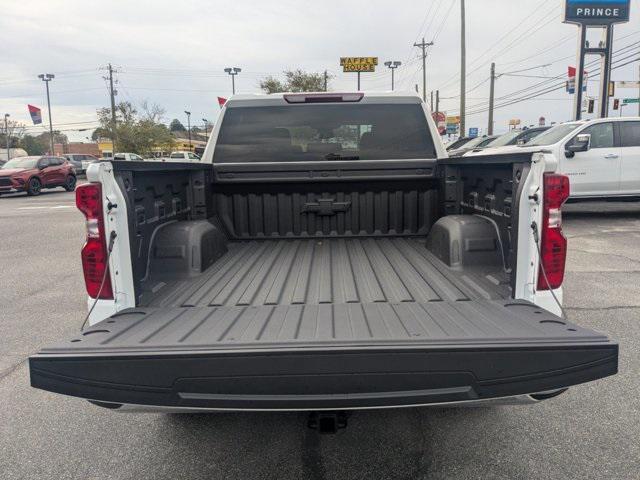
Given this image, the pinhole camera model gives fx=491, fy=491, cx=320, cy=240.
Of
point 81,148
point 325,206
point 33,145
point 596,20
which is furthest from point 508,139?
point 81,148

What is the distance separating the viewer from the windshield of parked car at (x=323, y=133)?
432 centimetres

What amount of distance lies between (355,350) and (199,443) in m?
1.57

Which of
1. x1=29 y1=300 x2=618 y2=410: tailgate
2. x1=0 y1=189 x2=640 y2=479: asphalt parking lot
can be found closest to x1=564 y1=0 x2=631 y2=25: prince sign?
x1=0 y1=189 x2=640 y2=479: asphalt parking lot

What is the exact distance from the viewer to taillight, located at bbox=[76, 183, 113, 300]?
8.07ft

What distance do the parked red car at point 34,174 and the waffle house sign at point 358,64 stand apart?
2410 centimetres

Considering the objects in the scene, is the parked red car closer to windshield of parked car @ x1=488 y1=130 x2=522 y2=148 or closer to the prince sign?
windshield of parked car @ x1=488 y1=130 x2=522 y2=148

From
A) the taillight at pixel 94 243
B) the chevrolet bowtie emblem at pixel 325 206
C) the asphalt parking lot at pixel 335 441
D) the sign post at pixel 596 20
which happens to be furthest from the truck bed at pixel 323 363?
the sign post at pixel 596 20

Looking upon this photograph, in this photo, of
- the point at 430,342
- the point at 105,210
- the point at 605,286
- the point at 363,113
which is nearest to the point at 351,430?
the point at 430,342

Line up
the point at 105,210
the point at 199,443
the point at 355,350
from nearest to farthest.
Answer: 1. the point at 355,350
2. the point at 105,210
3. the point at 199,443

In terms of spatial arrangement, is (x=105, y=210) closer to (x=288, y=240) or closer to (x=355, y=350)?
(x=355, y=350)

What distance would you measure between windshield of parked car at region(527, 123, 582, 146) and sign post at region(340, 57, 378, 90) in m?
31.2

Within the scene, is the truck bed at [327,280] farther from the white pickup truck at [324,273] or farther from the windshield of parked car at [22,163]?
the windshield of parked car at [22,163]

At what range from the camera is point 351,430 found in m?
3.04

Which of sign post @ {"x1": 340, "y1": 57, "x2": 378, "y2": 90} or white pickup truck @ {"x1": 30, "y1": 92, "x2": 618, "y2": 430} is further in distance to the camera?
sign post @ {"x1": 340, "y1": 57, "x2": 378, "y2": 90}
